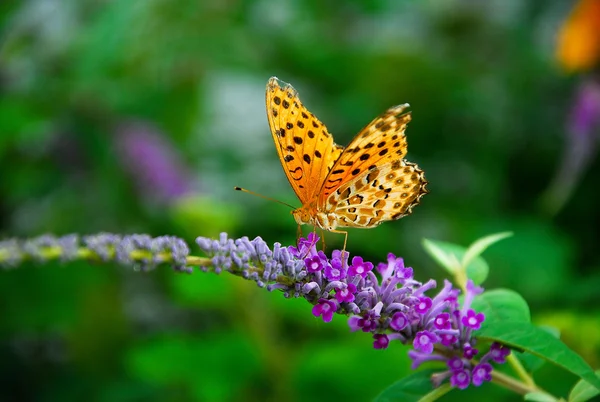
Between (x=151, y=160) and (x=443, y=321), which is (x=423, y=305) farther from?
(x=151, y=160)

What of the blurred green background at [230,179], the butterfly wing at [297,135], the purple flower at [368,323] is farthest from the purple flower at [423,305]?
the blurred green background at [230,179]

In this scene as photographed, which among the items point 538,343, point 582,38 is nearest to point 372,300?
point 538,343

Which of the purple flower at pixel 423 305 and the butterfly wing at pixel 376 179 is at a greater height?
the butterfly wing at pixel 376 179

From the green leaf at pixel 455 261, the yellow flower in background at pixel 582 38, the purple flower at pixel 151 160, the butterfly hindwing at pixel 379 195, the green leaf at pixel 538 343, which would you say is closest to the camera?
the green leaf at pixel 538 343

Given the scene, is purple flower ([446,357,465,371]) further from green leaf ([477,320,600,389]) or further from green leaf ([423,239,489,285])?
green leaf ([423,239,489,285])

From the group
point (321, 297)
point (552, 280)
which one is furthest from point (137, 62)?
point (321, 297)

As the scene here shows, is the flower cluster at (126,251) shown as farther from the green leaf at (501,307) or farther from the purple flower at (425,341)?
the green leaf at (501,307)

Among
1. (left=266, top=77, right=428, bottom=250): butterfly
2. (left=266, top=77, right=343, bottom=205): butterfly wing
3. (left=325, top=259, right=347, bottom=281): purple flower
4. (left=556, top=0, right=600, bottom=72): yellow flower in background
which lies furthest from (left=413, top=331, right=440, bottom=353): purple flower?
(left=556, top=0, right=600, bottom=72): yellow flower in background
